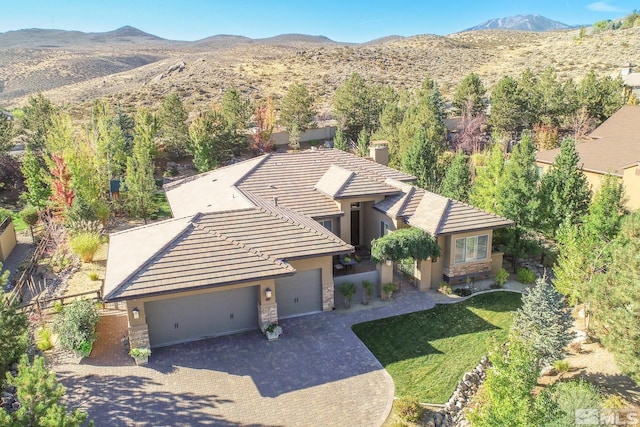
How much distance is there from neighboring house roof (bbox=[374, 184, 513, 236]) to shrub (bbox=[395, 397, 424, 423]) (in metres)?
8.36

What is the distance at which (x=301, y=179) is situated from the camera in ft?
86.6

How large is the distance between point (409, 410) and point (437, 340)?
462cm

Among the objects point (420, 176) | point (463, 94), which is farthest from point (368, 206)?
point (463, 94)

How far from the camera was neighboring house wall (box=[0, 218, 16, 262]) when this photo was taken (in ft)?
89.6

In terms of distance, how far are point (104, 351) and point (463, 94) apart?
47.5 meters

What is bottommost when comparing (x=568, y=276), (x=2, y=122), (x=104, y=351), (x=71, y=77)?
(x=104, y=351)

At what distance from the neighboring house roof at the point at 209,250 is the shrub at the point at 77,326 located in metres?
1.69

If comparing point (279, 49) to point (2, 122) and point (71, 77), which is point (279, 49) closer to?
point (71, 77)

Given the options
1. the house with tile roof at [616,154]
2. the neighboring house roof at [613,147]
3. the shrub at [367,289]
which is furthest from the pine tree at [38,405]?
the neighboring house roof at [613,147]

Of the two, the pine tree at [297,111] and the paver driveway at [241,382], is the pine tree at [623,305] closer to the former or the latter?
the paver driveway at [241,382]

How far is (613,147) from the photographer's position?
33.8 metres

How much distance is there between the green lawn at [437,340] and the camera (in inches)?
600

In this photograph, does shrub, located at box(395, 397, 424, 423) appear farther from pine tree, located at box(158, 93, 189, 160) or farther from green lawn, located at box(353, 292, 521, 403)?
pine tree, located at box(158, 93, 189, 160)

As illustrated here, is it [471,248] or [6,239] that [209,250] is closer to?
[471,248]
